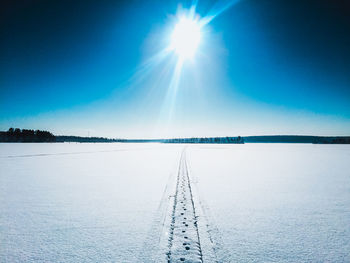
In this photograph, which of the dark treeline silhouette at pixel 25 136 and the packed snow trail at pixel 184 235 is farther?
the dark treeline silhouette at pixel 25 136

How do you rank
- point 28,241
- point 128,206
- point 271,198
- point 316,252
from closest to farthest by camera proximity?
point 316,252 < point 28,241 < point 128,206 < point 271,198

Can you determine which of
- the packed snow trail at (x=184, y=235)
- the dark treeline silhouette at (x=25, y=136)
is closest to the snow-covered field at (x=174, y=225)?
the packed snow trail at (x=184, y=235)

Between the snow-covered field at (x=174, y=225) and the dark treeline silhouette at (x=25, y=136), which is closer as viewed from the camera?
the snow-covered field at (x=174, y=225)

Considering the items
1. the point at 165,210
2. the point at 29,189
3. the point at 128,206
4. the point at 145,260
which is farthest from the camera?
the point at 29,189

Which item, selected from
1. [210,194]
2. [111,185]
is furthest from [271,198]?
[111,185]

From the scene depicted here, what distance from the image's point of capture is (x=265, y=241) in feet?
7.39

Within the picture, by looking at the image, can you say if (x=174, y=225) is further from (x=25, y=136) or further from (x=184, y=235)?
(x=25, y=136)

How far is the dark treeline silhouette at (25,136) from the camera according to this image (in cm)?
9347

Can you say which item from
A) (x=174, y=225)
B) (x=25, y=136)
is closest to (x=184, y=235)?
(x=174, y=225)

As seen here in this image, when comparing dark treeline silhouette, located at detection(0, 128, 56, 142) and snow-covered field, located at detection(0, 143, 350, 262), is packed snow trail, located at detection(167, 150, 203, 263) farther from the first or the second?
dark treeline silhouette, located at detection(0, 128, 56, 142)

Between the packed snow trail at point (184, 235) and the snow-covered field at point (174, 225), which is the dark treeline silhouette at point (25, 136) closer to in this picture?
the snow-covered field at point (174, 225)

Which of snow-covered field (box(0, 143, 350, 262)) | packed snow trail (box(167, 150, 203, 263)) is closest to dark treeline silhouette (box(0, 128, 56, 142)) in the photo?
snow-covered field (box(0, 143, 350, 262))

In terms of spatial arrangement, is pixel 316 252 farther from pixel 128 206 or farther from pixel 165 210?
pixel 128 206

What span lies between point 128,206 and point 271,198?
10.6 ft
